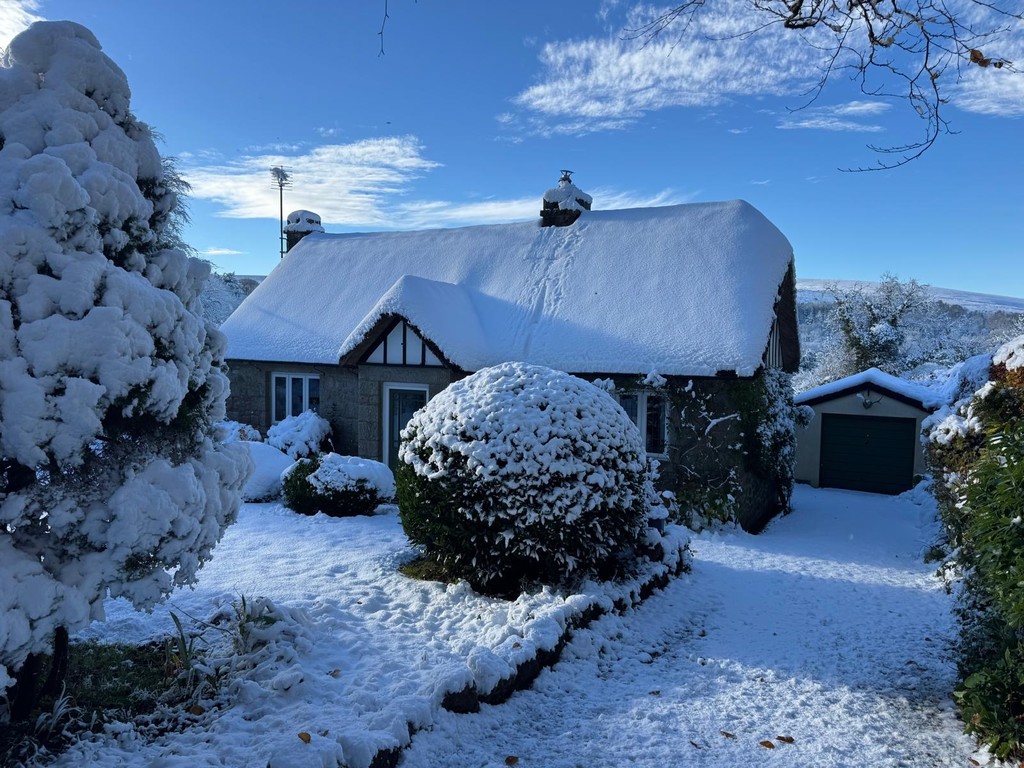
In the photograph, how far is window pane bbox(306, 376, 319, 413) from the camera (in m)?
14.8

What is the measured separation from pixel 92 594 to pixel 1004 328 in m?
44.6

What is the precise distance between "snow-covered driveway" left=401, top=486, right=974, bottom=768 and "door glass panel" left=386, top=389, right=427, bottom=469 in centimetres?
681

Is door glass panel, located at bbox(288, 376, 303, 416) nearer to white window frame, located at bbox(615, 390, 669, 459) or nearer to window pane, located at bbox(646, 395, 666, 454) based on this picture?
white window frame, located at bbox(615, 390, 669, 459)

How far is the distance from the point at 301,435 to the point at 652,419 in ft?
22.7

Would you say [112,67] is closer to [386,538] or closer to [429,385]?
[386,538]

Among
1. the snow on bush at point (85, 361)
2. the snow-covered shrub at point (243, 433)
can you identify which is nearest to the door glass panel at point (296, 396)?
the snow-covered shrub at point (243, 433)

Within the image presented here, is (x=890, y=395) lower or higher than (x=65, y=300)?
lower

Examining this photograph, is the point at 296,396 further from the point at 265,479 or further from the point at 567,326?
the point at 567,326

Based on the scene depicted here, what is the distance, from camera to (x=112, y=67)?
12.8 feet

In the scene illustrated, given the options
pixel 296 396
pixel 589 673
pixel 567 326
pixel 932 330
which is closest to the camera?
pixel 589 673

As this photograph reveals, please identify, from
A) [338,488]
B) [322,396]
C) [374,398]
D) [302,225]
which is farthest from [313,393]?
[302,225]

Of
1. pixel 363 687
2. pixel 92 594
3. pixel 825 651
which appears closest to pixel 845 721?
pixel 825 651

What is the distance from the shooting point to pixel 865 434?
640 inches

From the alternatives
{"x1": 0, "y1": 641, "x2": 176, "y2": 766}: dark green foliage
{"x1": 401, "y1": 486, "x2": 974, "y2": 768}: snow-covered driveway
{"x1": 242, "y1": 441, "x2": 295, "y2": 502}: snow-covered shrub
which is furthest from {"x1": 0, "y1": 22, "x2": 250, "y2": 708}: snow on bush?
{"x1": 242, "y1": 441, "x2": 295, "y2": 502}: snow-covered shrub
